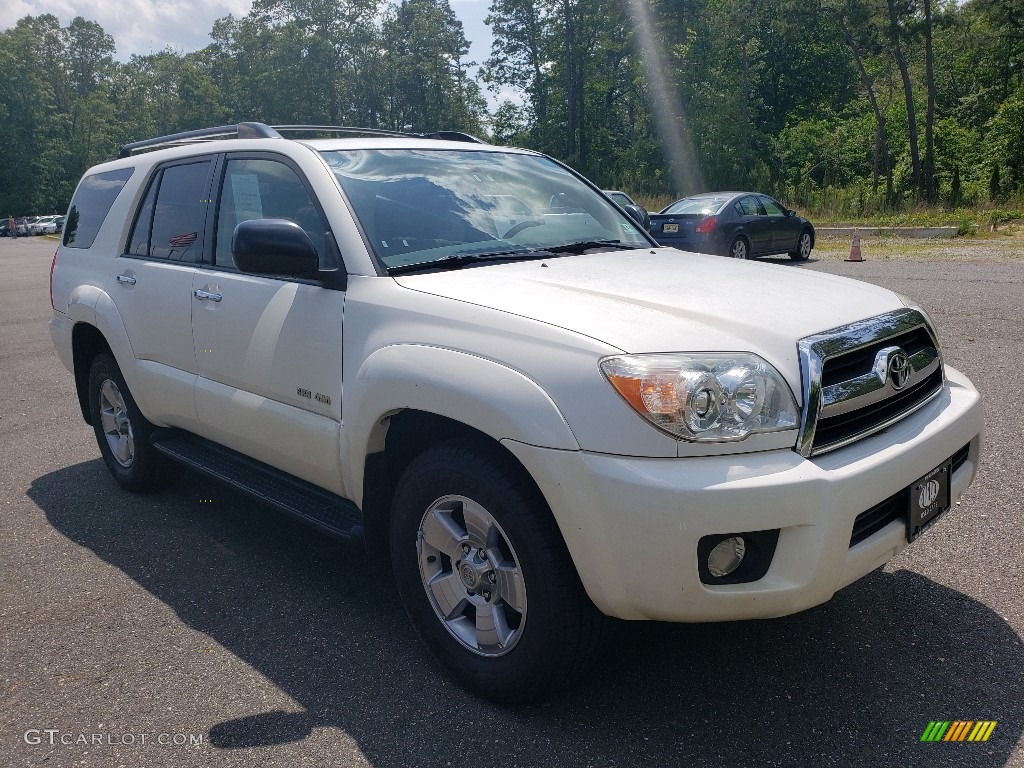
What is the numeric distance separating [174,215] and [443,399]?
241 centimetres

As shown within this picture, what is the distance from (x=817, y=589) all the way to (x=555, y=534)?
0.74m

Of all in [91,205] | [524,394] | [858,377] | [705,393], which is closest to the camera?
[705,393]

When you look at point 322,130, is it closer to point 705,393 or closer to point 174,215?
point 174,215

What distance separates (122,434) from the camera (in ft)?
16.5

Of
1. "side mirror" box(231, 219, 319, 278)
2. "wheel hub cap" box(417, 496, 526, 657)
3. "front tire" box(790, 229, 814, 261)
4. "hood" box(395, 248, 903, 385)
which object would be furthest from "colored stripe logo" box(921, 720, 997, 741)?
"front tire" box(790, 229, 814, 261)

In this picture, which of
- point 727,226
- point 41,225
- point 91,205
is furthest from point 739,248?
point 41,225

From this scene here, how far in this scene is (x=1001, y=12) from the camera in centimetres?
3331

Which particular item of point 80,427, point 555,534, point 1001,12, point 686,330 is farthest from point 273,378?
point 1001,12

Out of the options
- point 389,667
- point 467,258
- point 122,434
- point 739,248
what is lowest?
point 389,667

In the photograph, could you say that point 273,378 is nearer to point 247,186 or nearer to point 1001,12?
point 247,186

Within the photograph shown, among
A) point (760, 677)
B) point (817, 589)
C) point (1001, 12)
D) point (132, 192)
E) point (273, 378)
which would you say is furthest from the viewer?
point (1001, 12)

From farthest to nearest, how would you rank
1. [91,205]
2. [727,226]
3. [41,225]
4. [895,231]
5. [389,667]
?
1. [41,225]
2. [895,231]
3. [727,226]
4. [91,205]
5. [389,667]

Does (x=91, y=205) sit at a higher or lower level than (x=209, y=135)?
lower

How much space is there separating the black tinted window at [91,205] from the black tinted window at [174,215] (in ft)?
1.37
